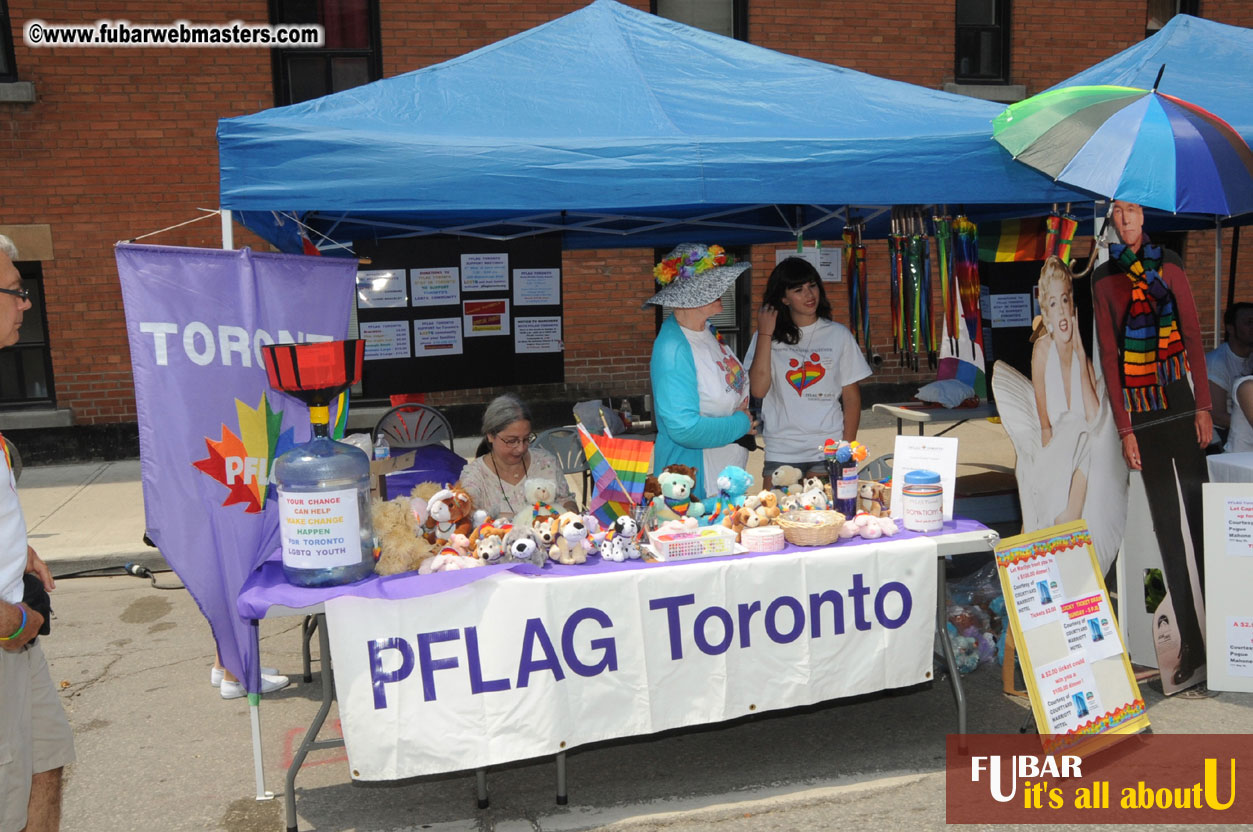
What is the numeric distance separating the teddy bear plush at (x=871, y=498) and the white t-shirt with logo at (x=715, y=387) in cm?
53

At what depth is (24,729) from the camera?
2562mm

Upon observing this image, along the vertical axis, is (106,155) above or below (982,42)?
below

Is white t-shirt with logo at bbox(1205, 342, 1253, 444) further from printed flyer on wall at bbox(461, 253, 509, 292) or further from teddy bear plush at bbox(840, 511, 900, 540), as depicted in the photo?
printed flyer on wall at bbox(461, 253, 509, 292)

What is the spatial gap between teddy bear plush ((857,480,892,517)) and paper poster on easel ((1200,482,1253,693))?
4.94ft

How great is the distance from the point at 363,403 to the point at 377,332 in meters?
4.36

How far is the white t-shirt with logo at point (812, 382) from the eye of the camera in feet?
16.0

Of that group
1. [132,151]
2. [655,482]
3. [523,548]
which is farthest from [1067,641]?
[132,151]

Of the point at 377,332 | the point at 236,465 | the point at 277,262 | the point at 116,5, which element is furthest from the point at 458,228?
the point at 116,5

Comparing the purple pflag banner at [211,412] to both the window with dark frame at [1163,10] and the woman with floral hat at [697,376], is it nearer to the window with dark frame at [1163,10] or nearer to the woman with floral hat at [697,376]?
the woman with floral hat at [697,376]

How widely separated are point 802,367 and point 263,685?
3055 mm

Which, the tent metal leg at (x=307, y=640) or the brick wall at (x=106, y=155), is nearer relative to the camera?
the tent metal leg at (x=307, y=640)

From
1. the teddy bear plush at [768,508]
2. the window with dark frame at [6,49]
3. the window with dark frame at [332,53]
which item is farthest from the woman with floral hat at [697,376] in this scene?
the window with dark frame at [6,49]

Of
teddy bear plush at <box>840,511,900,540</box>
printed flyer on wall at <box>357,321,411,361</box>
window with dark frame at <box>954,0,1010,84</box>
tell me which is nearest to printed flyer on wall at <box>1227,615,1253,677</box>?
teddy bear plush at <box>840,511,900,540</box>

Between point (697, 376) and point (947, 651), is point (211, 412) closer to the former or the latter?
point (697, 376)
